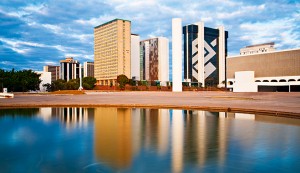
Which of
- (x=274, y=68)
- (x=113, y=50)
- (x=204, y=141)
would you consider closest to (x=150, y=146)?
(x=204, y=141)

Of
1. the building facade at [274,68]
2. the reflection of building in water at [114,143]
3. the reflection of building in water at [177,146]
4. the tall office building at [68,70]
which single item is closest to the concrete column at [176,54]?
the building facade at [274,68]

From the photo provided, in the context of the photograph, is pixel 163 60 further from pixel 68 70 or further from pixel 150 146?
pixel 150 146

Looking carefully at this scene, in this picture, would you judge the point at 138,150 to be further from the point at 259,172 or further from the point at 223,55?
the point at 223,55

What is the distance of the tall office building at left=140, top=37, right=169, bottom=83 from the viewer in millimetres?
172375

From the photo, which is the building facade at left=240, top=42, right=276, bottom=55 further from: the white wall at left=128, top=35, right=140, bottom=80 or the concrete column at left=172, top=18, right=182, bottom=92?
the white wall at left=128, top=35, right=140, bottom=80

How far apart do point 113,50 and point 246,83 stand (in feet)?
234

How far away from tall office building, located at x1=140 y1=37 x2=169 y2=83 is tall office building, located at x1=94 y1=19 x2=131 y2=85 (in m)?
32.2

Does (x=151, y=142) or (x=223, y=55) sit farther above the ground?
(x=223, y=55)

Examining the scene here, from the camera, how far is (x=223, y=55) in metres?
182

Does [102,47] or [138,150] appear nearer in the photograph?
[138,150]

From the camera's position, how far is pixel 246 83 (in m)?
110

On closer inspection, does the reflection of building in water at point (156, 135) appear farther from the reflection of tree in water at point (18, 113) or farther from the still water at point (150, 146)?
the reflection of tree in water at point (18, 113)

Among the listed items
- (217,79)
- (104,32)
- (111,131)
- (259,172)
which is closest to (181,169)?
(259,172)

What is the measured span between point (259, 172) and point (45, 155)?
7.60m
